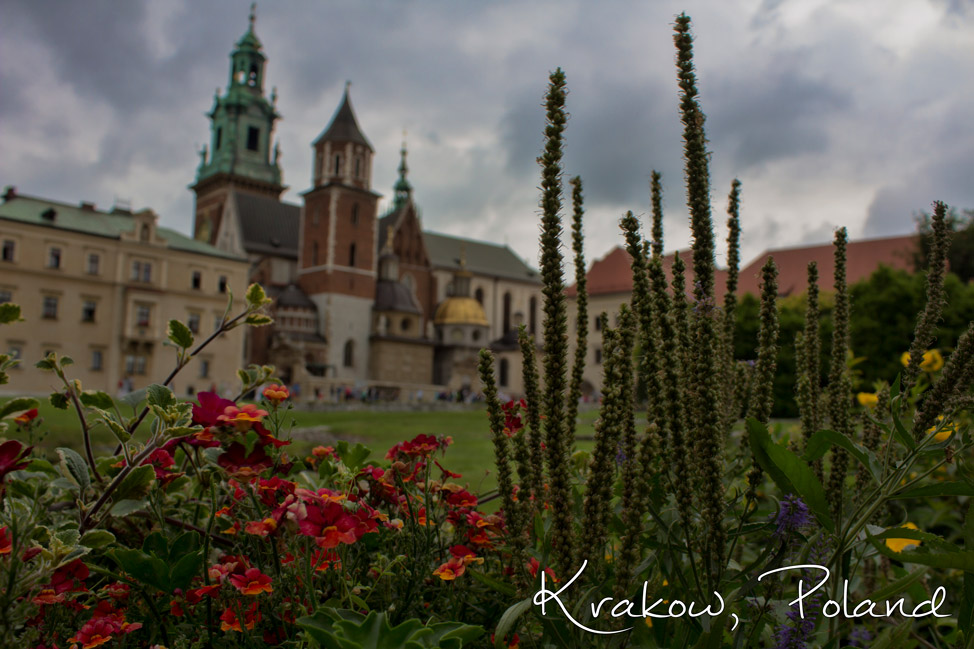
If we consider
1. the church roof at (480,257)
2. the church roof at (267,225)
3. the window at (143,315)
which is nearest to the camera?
the window at (143,315)

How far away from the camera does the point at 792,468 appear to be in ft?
3.72

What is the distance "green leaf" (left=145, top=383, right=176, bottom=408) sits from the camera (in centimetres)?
153

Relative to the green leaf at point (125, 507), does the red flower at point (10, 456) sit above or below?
above

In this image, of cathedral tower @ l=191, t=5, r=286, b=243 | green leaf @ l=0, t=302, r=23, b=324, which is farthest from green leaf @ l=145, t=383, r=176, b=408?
cathedral tower @ l=191, t=5, r=286, b=243

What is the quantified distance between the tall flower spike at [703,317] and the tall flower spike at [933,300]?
0.48m

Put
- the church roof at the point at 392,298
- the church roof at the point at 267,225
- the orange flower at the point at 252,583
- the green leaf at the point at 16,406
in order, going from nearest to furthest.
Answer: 1. the orange flower at the point at 252,583
2. the green leaf at the point at 16,406
3. the church roof at the point at 392,298
4. the church roof at the point at 267,225

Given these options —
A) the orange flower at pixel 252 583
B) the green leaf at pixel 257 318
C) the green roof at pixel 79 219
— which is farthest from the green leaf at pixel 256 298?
the green roof at pixel 79 219

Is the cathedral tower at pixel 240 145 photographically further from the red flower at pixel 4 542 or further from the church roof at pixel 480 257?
the red flower at pixel 4 542

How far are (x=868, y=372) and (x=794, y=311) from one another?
794cm

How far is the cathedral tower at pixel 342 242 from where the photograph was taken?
1976 inches

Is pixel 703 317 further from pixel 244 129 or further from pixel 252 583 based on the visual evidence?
pixel 244 129

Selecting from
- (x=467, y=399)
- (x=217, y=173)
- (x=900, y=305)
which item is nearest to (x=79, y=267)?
(x=217, y=173)

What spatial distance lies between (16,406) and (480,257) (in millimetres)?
70830

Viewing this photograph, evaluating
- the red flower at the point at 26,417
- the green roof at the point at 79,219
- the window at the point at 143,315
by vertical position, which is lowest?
the red flower at the point at 26,417
